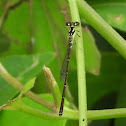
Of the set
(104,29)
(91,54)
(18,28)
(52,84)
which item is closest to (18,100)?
(52,84)

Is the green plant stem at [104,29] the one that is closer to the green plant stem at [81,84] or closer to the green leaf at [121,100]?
the green plant stem at [81,84]

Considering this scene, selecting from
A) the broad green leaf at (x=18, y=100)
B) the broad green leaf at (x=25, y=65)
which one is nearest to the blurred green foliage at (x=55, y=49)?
the broad green leaf at (x=25, y=65)

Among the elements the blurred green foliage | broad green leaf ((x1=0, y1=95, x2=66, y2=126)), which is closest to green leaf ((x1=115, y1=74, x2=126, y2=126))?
the blurred green foliage

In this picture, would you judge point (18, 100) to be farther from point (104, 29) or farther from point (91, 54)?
point (91, 54)

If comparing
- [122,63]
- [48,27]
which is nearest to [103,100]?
[122,63]

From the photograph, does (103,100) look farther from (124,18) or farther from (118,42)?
(118,42)

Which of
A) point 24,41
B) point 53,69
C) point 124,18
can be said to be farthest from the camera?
point 24,41

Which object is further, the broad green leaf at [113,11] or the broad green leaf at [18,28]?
the broad green leaf at [18,28]
